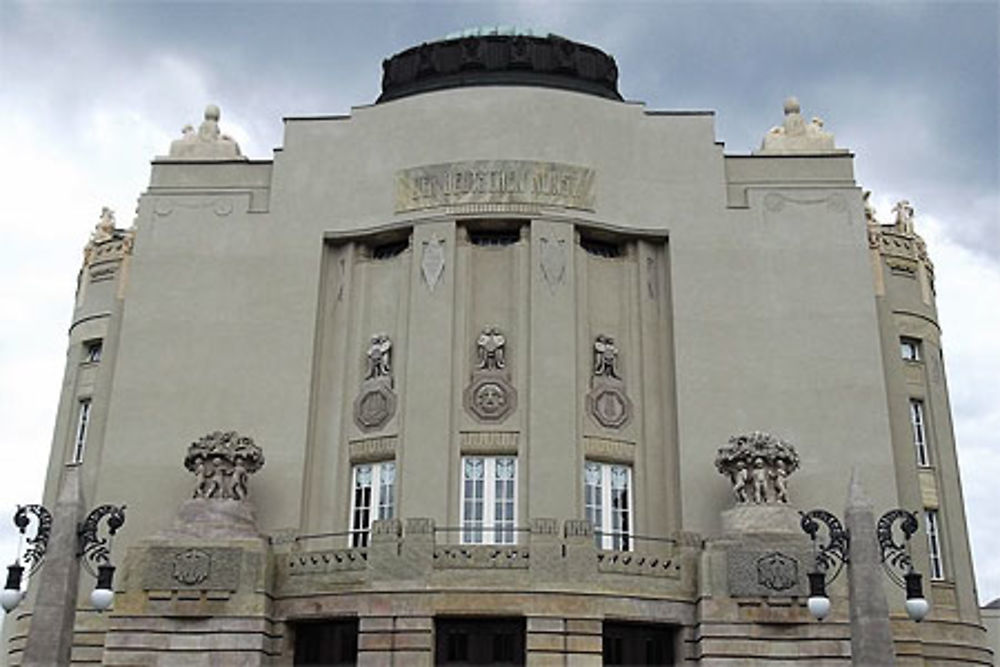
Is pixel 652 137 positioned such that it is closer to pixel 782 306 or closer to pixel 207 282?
pixel 782 306

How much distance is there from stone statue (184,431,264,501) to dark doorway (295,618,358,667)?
147 inches

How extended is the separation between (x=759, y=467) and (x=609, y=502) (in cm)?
408

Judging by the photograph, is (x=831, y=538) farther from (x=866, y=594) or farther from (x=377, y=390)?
(x=377, y=390)

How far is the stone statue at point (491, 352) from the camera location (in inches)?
1169

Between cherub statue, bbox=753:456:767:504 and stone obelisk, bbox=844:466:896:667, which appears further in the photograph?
cherub statue, bbox=753:456:767:504

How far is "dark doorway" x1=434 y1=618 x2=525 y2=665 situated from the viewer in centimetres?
2622

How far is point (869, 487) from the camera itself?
28.7 metres

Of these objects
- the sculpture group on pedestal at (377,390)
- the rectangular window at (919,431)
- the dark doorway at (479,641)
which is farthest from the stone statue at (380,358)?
the rectangular window at (919,431)

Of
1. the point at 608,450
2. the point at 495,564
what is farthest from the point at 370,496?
the point at 608,450

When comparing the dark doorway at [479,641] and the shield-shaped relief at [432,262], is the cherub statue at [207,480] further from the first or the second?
the shield-shaped relief at [432,262]

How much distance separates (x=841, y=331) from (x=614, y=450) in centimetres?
722

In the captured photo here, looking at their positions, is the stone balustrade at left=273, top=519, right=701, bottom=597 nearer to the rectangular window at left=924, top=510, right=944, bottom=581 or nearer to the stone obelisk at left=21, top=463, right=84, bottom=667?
the stone obelisk at left=21, top=463, right=84, bottom=667

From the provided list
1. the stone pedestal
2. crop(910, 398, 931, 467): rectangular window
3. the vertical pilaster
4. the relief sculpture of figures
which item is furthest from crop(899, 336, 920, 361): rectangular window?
the stone pedestal

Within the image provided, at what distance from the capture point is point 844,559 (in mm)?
23172
